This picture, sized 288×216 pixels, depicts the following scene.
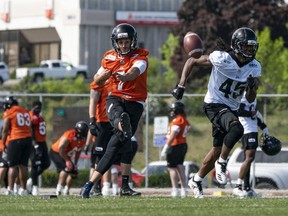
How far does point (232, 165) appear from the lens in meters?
25.2

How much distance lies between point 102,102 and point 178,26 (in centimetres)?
4312

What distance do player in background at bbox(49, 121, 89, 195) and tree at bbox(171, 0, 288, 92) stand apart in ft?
114

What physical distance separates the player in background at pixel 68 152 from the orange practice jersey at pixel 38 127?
43cm

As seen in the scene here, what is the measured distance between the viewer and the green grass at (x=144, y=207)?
481 inches

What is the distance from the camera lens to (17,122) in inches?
829

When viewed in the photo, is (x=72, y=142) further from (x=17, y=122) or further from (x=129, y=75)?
(x=129, y=75)

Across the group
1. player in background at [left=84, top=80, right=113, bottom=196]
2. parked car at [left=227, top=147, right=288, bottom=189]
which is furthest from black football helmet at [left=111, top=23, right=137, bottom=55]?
parked car at [left=227, top=147, right=288, bottom=189]

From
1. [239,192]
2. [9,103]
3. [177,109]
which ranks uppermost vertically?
[9,103]

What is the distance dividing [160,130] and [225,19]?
3268 cm

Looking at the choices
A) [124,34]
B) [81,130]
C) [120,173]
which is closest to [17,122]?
[81,130]

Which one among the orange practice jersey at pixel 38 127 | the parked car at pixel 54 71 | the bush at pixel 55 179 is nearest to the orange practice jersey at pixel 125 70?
the orange practice jersey at pixel 38 127

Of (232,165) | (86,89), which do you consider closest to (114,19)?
(86,89)

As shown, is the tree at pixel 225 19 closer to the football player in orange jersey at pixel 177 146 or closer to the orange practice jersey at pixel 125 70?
the football player in orange jersey at pixel 177 146

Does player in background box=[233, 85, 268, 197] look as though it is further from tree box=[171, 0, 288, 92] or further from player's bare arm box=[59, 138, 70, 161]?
tree box=[171, 0, 288, 92]
